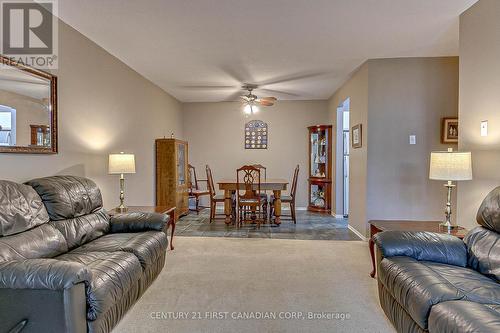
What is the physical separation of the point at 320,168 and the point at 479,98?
4000mm

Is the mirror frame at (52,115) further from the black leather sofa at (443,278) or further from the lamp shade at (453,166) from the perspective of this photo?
the lamp shade at (453,166)

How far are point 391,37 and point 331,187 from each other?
355 centimetres

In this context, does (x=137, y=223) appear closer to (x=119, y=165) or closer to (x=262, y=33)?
(x=119, y=165)

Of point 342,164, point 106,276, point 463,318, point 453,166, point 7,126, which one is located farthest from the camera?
point 342,164

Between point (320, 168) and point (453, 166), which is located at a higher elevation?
point (453, 166)

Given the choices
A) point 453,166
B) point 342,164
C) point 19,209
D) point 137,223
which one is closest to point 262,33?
point 453,166

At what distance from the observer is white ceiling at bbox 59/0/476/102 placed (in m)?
2.64

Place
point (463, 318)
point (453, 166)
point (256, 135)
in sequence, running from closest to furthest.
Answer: point (463, 318) < point (453, 166) < point (256, 135)

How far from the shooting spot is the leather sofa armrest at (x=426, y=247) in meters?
2.02

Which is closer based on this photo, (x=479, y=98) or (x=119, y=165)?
(x=479, y=98)

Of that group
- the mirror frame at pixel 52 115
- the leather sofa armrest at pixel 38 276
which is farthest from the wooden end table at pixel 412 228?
the mirror frame at pixel 52 115

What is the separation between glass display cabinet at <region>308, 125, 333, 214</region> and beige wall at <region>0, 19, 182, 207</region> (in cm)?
344

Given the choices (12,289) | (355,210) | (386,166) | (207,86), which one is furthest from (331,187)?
(12,289)

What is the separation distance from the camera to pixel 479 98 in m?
2.55
